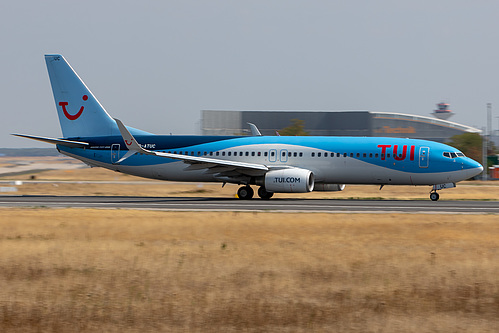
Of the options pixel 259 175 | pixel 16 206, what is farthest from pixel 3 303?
pixel 259 175

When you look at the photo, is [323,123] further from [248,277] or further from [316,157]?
[248,277]

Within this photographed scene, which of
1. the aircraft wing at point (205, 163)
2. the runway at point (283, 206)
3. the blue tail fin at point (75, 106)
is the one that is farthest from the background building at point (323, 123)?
the runway at point (283, 206)

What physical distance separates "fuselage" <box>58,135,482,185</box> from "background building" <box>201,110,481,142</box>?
7628 cm

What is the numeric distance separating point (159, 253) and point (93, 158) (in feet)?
84.8

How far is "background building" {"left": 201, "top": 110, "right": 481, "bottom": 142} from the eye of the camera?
123 m

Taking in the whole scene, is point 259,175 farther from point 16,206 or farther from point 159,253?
point 159,253

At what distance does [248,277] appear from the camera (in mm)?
15742

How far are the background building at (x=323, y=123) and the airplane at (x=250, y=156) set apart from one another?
247 ft

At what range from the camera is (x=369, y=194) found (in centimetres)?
4825

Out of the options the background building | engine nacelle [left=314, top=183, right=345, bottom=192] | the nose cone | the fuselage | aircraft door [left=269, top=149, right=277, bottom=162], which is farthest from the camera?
the background building

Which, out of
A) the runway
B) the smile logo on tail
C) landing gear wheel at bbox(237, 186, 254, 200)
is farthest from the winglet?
the smile logo on tail

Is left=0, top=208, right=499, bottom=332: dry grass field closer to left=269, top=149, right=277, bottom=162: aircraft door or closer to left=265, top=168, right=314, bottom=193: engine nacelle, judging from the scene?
left=265, top=168, right=314, bottom=193: engine nacelle

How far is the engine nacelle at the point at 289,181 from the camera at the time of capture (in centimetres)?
3828

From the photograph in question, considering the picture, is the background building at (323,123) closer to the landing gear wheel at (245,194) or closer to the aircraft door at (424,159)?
the landing gear wheel at (245,194)
